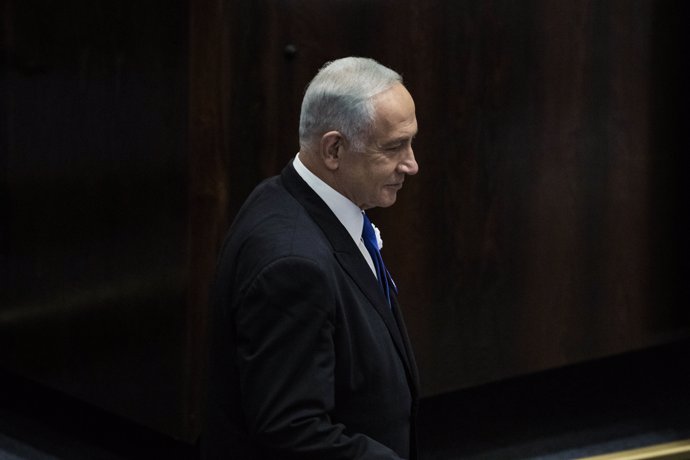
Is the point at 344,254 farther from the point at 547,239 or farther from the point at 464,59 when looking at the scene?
the point at 547,239

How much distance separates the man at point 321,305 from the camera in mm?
1463

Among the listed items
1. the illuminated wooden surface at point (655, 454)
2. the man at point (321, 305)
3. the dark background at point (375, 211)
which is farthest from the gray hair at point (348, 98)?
the illuminated wooden surface at point (655, 454)

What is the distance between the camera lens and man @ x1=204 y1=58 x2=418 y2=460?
1.46m

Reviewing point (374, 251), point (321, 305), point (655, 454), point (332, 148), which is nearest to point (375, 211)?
point (655, 454)

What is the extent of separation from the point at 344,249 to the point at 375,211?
1.31 m

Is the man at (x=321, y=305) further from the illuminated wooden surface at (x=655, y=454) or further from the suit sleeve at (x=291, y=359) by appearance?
the illuminated wooden surface at (x=655, y=454)

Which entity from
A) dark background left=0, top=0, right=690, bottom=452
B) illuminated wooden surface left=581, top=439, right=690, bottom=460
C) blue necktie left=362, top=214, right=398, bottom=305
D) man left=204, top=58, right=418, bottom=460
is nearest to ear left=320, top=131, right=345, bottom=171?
man left=204, top=58, right=418, bottom=460

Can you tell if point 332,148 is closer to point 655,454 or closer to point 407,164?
point 407,164

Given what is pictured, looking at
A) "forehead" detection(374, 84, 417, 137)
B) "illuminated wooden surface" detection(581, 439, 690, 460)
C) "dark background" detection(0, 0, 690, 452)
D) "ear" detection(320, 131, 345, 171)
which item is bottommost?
"illuminated wooden surface" detection(581, 439, 690, 460)

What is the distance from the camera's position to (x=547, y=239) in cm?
315

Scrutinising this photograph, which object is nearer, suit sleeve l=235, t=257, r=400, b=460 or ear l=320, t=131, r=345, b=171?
suit sleeve l=235, t=257, r=400, b=460

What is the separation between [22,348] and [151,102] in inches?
31.5

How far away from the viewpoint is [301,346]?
57.3 inches

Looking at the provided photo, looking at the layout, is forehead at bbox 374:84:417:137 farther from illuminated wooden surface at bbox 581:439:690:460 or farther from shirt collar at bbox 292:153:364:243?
illuminated wooden surface at bbox 581:439:690:460
